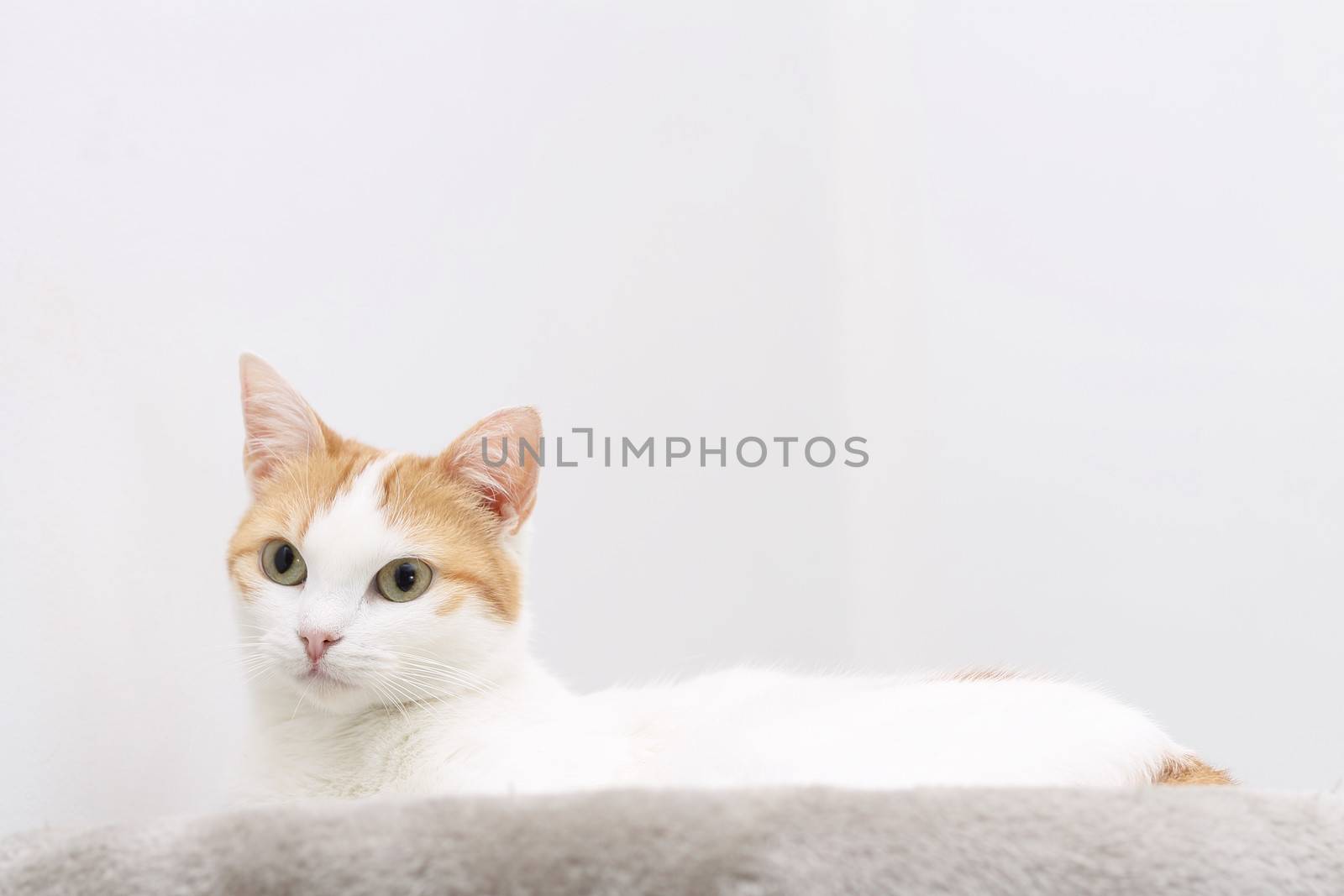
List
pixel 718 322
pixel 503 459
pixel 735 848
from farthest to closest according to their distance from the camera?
pixel 718 322, pixel 503 459, pixel 735 848

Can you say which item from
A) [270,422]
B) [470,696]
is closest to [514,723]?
[470,696]

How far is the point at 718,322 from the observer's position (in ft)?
6.31

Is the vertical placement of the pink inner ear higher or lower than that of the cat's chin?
higher

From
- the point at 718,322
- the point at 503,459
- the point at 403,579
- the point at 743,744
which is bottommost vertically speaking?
the point at 743,744

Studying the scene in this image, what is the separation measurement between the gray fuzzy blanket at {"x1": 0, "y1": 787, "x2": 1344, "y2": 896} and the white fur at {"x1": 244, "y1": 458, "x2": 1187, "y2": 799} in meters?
0.22

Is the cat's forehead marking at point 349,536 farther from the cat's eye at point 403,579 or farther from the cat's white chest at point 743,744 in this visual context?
the cat's white chest at point 743,744

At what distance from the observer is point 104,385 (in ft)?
3.53

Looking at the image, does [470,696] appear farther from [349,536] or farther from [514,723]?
[349,536]

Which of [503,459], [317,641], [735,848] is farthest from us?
[503,459]

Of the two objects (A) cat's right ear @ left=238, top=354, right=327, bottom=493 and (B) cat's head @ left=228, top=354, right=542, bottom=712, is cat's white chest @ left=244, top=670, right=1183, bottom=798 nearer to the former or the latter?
(B) cat's head @ left=228, top=354, right=542, bottom=712

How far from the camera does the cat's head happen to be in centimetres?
90

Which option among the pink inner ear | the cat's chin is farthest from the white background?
the pink inner ear

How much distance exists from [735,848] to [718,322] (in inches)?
56.4

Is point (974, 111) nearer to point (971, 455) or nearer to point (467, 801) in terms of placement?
point (971, 455)
